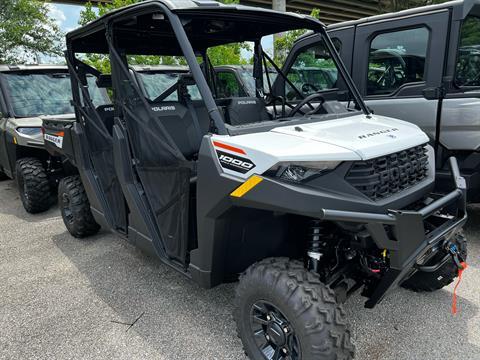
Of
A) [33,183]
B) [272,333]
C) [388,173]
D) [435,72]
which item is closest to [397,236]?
[388,173]

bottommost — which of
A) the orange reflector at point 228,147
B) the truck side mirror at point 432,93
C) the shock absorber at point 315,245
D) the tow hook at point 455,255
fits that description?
the tow hook at point 455,255

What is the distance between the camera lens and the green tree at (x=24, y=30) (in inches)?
397

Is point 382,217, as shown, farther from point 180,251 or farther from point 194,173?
point 180,251

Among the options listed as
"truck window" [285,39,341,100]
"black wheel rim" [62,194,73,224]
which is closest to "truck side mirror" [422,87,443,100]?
"truck window" [285,39,341,100]

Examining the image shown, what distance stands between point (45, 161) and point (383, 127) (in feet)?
15.3

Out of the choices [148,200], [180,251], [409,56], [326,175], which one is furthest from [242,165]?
[409,56]

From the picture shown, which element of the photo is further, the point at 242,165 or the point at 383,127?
the point at 383,127

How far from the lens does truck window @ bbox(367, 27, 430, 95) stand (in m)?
3.93

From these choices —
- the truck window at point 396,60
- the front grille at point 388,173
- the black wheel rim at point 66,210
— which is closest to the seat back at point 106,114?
the black wheel rim at point 66,210

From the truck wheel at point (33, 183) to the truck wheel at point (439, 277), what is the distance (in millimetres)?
4330

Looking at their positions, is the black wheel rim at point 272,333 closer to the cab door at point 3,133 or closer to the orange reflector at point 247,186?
→ the orange reflector at point 247,186

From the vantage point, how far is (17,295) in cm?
318

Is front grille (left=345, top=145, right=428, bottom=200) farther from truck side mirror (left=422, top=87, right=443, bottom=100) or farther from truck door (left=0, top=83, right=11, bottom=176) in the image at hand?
truck door (left=0, top=83, right=11, bottom=176)

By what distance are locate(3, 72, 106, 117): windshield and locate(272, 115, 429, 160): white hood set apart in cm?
437
